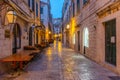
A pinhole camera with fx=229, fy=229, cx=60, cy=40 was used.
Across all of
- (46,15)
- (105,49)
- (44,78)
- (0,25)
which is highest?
(46,15)

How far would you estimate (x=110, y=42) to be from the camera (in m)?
10.4

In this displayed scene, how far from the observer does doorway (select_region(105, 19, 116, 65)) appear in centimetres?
982

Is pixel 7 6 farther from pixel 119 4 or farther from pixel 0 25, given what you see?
pixel 119 4

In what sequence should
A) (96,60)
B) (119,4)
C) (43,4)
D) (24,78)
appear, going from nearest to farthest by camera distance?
(24,78), (119,4), (96,60), (43,4)

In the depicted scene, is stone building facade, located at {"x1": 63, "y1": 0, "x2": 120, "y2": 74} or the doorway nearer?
stone building facade, located at {"x1": 63, "y1": 0, "x2": 120, "y2": 74}

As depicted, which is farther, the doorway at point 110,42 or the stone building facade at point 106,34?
the doorway at point 110,42

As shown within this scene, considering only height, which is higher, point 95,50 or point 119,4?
point 119,4

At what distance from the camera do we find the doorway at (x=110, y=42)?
9.82 m

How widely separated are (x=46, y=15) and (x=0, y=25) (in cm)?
3903

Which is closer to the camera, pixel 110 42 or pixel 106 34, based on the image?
pixel 110 42

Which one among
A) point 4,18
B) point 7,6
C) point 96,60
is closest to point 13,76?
point 4,18

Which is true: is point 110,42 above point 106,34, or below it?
below

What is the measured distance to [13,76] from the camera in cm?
827

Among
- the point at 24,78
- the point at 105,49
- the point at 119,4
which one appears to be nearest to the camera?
the point at 24,78
